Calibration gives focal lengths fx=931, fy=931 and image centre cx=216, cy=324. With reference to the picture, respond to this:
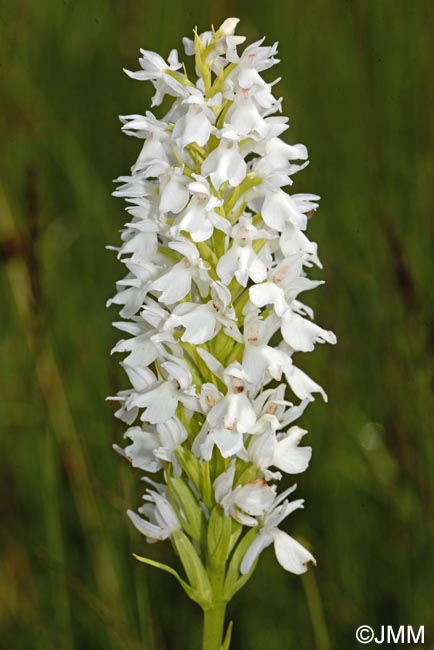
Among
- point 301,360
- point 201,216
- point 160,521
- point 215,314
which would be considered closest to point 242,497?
point 160,521

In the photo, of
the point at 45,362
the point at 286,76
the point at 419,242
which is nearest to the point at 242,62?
the point at 45,362

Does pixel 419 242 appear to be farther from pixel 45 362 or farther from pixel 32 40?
pixel 32 40

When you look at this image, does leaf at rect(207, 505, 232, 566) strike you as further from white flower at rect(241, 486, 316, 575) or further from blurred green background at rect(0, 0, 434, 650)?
blurred green background at rect(0, 0, 434, 650)

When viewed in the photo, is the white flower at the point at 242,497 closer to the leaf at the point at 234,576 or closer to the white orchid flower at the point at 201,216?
the leaf at the point at 234,576

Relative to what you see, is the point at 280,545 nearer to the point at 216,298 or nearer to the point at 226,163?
the point at 216,298
